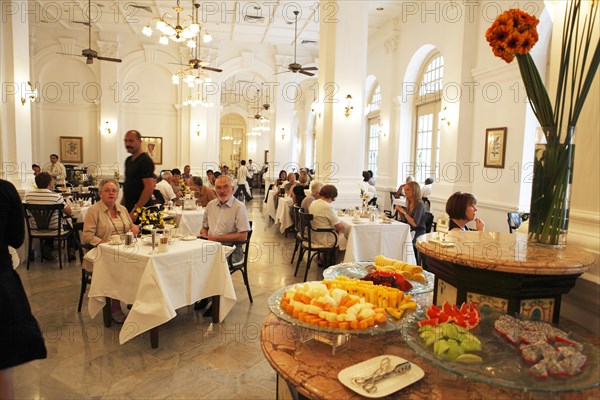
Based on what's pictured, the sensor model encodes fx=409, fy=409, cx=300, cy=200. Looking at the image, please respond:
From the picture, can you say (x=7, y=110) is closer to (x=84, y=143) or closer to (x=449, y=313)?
(x=84, y=143)

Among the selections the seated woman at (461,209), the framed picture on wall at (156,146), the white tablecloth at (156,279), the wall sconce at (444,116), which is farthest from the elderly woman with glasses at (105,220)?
the framed picture on wall at (156,146)

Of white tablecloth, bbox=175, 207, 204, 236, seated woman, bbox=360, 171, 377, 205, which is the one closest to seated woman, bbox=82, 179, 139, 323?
white tablecloth, bbox=175, 207, 204, 236

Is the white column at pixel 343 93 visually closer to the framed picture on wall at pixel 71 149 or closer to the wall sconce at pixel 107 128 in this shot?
the wall sconce at pixel 107 128

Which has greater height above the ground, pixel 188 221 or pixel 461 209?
pixel 461 209

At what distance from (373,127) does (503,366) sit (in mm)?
13015

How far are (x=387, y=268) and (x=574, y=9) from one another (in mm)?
1583

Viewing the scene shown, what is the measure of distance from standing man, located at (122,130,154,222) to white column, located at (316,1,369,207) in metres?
3.86

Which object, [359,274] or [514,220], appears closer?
[359,274]

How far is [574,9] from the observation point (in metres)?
1.88

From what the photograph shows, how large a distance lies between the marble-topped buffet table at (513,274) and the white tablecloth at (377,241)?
137 inches

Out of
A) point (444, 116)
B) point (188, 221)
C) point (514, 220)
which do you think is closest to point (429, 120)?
point (444, 116)

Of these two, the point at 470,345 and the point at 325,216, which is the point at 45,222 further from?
the point at 470,345

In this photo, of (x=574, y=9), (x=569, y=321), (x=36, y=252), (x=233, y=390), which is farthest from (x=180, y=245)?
(x=36, y=252)

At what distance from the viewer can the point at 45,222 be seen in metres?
5.90
